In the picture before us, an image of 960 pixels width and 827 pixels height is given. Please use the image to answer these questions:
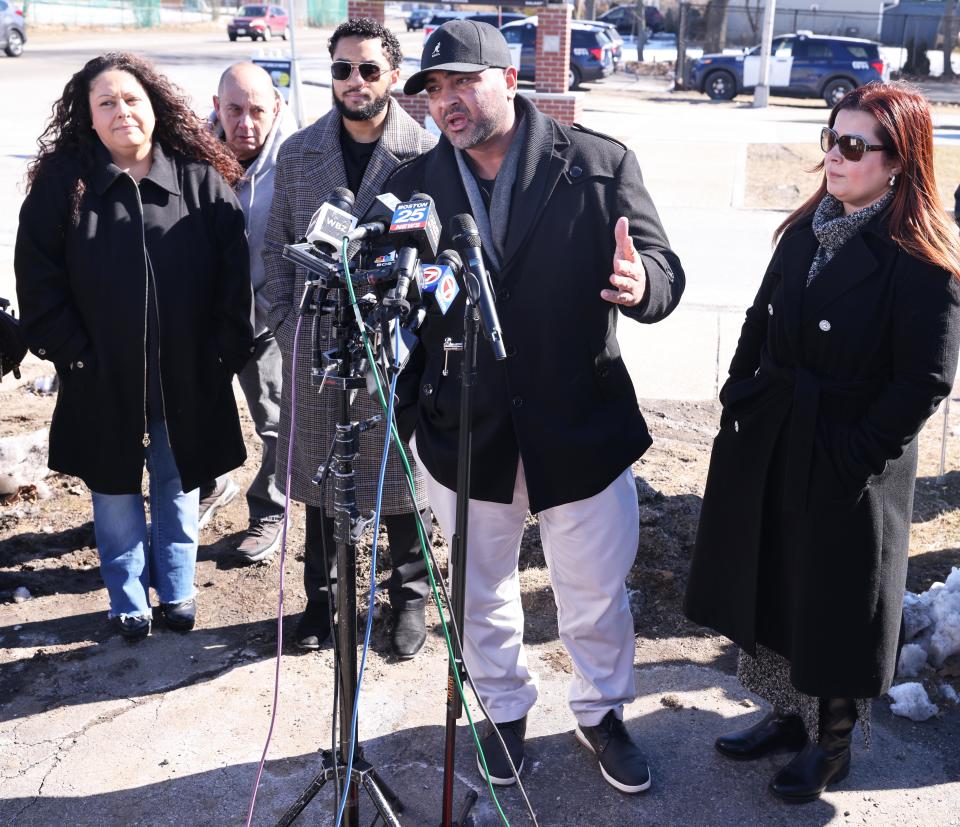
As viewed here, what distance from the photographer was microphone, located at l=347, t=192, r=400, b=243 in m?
2.45

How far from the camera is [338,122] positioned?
3.91 m

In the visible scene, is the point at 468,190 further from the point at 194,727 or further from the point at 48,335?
the point at 194,727

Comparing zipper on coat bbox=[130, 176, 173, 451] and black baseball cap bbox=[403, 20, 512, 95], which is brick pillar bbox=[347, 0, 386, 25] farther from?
black baseball cap bbox=[403, 20, 512, 95]

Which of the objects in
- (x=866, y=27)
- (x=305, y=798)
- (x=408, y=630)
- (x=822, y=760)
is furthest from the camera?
(x=866, y=27)

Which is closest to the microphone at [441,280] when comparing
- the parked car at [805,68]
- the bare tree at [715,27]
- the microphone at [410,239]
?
the microphone at [410,239]

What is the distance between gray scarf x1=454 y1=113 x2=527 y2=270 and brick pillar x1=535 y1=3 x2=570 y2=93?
11.7m

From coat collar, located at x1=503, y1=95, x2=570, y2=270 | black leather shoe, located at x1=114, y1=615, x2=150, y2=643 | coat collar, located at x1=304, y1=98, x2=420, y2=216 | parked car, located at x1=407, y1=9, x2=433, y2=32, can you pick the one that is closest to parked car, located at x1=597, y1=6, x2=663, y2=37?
parked car, located at x1=407, y1=9, x2=433, y2=32

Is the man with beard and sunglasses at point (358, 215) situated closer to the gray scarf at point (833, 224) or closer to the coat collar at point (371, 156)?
the coat collar at point (371, 156)

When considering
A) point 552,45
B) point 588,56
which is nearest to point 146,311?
point 552,45

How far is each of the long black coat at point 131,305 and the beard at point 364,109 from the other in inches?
22.9

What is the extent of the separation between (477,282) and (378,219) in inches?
12.9

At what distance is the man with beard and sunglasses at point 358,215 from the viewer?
3.79 meters

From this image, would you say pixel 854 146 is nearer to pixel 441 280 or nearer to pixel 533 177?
pixel 533 177

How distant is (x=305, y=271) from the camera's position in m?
3.81
